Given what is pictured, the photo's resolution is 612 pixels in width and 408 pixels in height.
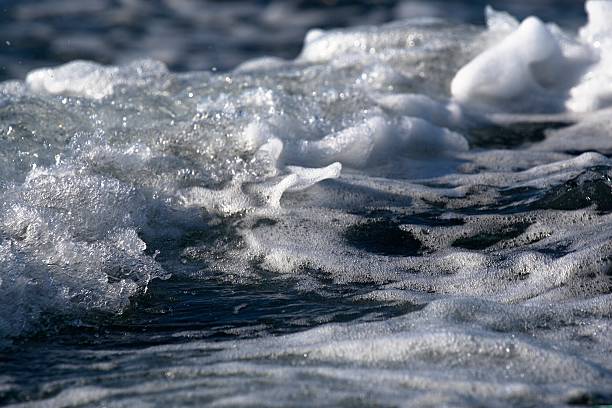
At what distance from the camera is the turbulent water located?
78.0 inches

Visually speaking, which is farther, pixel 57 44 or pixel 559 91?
pixel 57 44

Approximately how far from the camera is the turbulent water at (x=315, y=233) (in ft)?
6.50

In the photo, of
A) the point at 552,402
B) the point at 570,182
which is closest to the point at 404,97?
the point at 570,182

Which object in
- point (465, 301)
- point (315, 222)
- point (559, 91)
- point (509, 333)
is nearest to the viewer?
point (509, 333)

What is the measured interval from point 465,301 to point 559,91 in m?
2.55

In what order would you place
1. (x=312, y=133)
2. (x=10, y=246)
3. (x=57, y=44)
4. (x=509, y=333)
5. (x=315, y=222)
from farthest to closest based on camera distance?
1. (x=57, y=44)
2. (x=312, y=133)
3. (x=315, y=222)
4. (x=10, y=246)
5. (x=509, y=333)

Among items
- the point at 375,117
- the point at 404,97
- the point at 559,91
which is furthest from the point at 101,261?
the point at 559,91

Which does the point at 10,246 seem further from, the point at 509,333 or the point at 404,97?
the point at 404,97

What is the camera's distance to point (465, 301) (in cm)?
230

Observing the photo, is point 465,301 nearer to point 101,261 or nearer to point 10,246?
point 101,261

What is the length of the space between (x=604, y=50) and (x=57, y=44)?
3.89 meters

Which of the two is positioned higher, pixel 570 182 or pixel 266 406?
pixel 570 182

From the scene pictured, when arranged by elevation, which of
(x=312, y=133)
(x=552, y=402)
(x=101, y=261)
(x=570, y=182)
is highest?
(x=312, y=133)

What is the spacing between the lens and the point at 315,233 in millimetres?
2902
